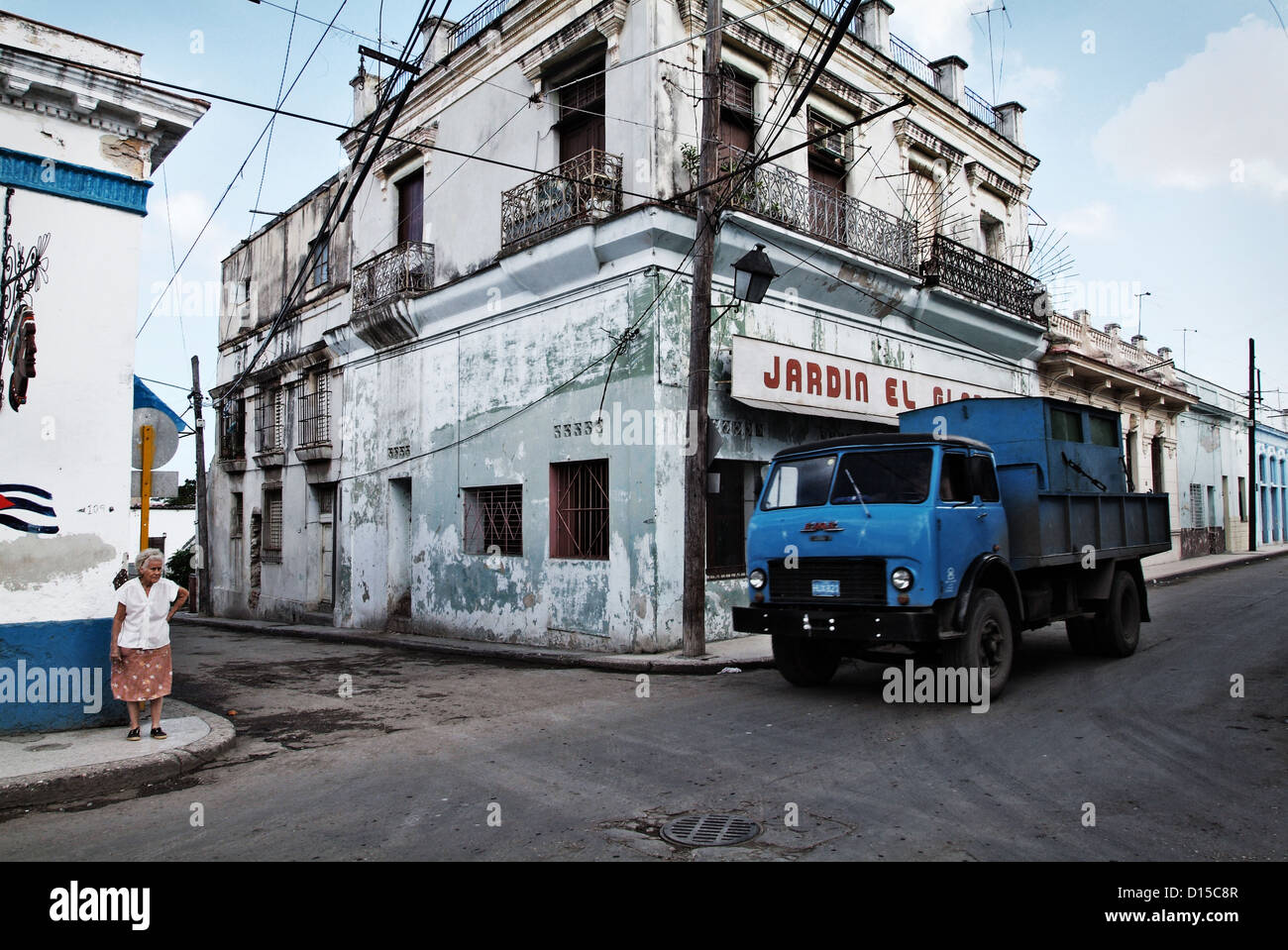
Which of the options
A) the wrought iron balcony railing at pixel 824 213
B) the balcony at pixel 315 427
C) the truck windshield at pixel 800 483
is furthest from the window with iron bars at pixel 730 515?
the balcony at pixel 315 427

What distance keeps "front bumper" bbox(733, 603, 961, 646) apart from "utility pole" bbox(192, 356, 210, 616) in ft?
62.2

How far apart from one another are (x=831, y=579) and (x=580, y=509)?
6064 millimetres

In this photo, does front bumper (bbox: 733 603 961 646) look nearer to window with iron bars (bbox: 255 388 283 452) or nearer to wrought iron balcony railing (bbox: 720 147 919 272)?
wrought iron balcony railing (bbox: 720 147 919 272)

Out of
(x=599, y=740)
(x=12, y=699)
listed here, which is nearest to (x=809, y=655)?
(x=599, y=740)

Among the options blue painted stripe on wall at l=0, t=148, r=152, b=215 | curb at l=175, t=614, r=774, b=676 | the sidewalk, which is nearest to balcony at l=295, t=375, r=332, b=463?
curb at l=175, t=614, r=774, b=676

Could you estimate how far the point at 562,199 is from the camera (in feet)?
44.0

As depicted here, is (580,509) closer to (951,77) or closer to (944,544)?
(944,544)

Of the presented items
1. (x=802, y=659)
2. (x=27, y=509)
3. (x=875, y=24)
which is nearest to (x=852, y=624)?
(x=802, y=659)

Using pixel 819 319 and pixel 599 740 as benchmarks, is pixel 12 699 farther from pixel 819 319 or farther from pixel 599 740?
pixel 819 319

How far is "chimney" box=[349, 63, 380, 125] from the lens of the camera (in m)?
19.1

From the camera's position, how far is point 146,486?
7.60 m
